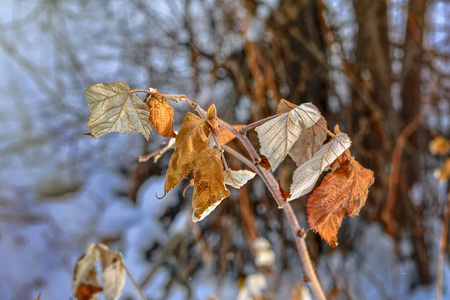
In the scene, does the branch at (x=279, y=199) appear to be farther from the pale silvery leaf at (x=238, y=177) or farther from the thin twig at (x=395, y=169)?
the thin twig at (x=395, y=169)

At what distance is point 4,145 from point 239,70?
0.65 m

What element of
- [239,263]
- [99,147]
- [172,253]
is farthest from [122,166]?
[239,263]

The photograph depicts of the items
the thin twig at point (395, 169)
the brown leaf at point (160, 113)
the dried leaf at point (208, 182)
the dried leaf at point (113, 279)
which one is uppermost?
the brown leaf at point (160, 113)

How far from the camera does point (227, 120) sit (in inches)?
31.8

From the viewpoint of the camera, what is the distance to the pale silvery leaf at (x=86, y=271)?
312mm

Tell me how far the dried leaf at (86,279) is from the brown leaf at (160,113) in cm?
18

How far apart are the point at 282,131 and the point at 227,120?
2.03 ft

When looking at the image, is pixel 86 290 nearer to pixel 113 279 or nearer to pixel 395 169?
pixel 113 279

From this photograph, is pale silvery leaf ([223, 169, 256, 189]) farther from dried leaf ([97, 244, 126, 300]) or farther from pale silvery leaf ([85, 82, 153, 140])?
dried leaf ([97, 244, 126, 300])

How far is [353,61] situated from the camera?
881 millimetres

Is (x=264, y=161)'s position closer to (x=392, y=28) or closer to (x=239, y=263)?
A: (x=239, y=263)

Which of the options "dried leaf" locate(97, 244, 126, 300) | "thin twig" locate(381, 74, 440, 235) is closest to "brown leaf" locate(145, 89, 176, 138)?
"dried leaf" locate(97, 244, 126, 300)

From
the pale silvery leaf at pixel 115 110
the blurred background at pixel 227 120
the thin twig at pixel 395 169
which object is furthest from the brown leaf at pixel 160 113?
the thin twig at pixel 395 169

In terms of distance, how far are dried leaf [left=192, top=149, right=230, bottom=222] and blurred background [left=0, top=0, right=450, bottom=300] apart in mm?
552
